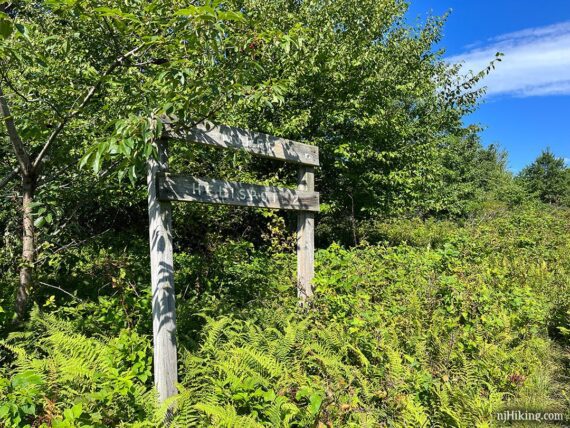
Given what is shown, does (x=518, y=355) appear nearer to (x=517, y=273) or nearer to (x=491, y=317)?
(x=491, y=317)

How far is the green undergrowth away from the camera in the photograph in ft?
8.33

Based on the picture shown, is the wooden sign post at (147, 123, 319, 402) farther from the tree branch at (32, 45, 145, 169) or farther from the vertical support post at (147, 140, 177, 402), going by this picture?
the tree branch at (32, 45, 145, 169)

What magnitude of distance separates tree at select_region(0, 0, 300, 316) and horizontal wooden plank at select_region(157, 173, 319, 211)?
16.1 inches

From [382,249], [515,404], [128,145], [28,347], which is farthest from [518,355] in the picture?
[28,347]

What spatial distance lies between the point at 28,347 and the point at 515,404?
13.4ft

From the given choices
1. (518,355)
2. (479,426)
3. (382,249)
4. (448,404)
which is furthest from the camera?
(382,249)

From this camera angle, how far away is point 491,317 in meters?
4.19

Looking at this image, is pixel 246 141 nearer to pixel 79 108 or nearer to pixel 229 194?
pixel 229 194

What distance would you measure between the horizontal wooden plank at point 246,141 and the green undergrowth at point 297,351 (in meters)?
1.42

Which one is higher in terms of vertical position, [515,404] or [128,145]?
[128,145]

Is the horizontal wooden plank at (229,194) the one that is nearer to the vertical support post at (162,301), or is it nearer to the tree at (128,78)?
the vertical support post at (162,301)

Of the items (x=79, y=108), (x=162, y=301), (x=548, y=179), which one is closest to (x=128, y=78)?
(x=79, y=108)

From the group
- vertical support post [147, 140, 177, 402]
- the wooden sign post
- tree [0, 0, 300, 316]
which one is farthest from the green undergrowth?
tree [0, 0, 300, 316]

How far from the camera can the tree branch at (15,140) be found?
2.92m
